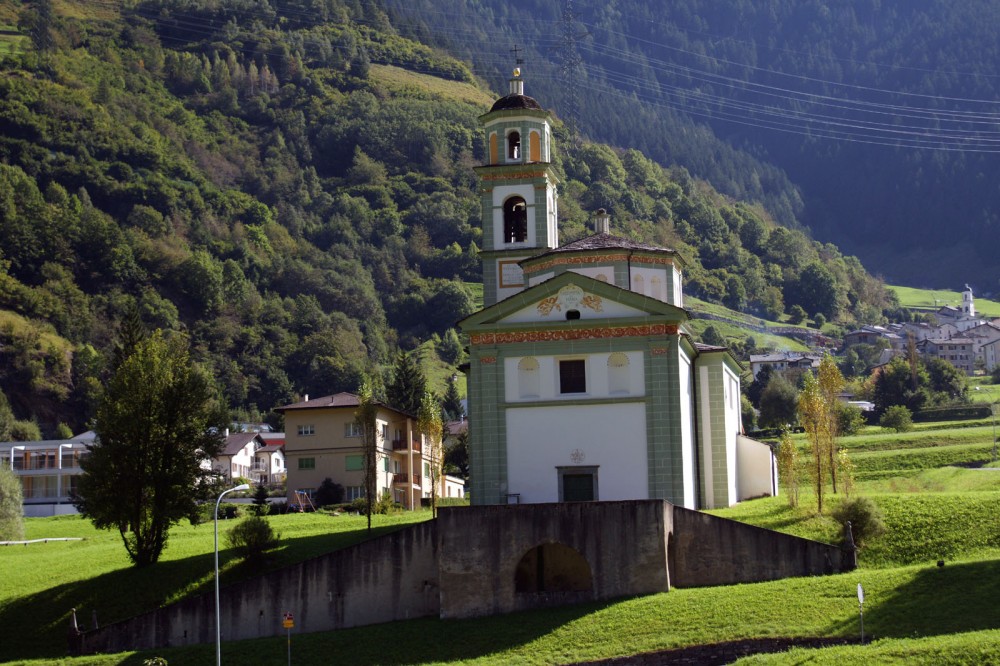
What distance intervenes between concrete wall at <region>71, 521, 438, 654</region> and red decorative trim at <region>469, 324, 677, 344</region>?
8725 mm

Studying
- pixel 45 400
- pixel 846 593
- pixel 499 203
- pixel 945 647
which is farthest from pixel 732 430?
pixel 45 400

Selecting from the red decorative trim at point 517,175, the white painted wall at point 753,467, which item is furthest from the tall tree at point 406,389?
the white painted wall at point 753,467

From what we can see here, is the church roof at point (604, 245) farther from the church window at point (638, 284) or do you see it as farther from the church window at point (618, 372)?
the church window at point (618, 372)

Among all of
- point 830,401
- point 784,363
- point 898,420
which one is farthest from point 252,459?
point 830,401

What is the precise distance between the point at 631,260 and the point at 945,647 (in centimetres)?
2648

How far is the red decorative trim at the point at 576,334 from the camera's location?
189 feet

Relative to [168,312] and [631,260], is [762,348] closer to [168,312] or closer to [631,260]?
[168,312]

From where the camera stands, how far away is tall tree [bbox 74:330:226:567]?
6134 centimetres

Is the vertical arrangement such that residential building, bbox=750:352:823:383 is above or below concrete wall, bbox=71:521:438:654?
above

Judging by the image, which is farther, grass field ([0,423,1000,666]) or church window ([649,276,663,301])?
church window ([649,276,663,301])

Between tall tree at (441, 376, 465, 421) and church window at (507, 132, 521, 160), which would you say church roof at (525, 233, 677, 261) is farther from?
tall tree at (441, 376, 465, 421)

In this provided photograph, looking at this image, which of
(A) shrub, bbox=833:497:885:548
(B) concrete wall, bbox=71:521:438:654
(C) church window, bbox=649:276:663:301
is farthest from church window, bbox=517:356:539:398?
(A) shrub, bbox=833:497:885:548

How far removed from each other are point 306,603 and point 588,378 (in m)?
13.2

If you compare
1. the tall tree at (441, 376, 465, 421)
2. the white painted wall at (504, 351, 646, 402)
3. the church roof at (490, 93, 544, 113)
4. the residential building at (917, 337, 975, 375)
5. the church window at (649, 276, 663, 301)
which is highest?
the residential building at (917, 337, 975, 375)
